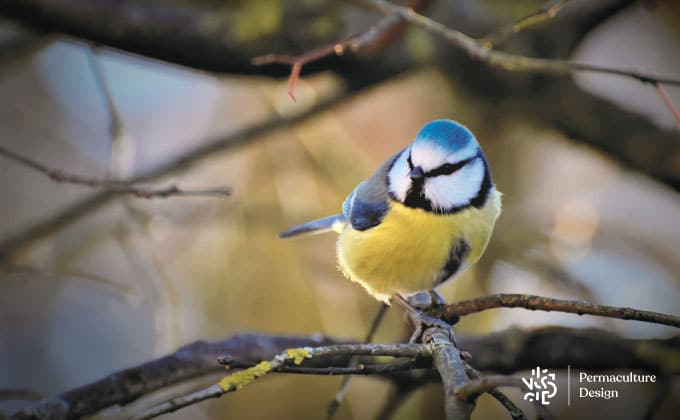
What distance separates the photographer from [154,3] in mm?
2162

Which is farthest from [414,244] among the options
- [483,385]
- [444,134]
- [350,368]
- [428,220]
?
[483,385]

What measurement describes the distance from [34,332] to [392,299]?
112 inches

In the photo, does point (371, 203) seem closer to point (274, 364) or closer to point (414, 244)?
point (414, 244)

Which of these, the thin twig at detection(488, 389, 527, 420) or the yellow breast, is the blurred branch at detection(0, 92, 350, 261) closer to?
the yellow breast

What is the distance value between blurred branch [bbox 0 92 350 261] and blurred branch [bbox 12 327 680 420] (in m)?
0.87

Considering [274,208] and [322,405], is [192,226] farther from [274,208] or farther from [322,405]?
[322,405]

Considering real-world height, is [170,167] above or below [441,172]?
above

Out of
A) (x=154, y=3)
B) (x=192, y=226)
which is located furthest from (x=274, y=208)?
(x=154, y=3)

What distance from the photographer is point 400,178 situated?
1636 millimetres

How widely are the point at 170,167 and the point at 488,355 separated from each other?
123 cm

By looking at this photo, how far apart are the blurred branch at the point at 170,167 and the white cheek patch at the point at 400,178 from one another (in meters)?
0.73

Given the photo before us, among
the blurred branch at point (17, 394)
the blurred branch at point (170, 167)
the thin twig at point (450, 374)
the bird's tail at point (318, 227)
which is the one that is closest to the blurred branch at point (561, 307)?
the thin twig at point (450, 374)

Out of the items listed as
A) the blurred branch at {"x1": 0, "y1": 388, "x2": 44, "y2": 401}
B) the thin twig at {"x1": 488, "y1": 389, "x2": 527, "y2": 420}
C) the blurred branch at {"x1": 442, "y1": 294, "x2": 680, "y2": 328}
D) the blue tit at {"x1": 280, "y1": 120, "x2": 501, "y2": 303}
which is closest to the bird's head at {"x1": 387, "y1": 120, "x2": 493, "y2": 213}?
the blue tit at {"x1": 280, "y1": 120, "x2": 501, "y2": 303}

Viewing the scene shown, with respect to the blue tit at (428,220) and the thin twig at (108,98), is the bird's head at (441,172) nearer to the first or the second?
the blue tit at (428,220)
